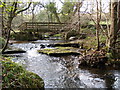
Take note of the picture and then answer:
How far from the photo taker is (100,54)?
23.3 ft

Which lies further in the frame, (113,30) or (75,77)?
(113,30)

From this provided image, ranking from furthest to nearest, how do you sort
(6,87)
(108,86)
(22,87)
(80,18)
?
(80,18) < (108,86) < (22,87) < (6,87)

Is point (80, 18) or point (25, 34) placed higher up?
point (80, 18)

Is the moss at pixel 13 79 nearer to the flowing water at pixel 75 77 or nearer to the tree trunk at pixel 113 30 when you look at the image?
the flowing water at pixel 75 77

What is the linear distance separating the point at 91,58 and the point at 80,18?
317 cm

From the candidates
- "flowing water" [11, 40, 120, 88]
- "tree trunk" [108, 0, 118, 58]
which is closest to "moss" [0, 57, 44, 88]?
"flowing water" [11, 40, 120, 88]

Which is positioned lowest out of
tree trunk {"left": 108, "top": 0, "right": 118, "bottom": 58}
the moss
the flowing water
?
the flowing water

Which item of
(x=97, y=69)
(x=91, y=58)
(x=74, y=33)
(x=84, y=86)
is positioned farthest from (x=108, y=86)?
(x=74, y=33)

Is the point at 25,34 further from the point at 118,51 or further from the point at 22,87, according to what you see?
the point at 22,87

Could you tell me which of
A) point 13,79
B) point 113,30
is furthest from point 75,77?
point 113,30

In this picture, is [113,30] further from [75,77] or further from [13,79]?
[13,79]

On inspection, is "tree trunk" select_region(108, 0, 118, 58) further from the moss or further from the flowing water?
the moss

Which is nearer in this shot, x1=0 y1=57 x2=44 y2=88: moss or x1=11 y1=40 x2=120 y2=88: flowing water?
x1=0 y1=57 x2=44 y2=88: moss

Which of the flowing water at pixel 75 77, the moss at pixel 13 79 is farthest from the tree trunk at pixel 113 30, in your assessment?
the moss at pixel 13 79
